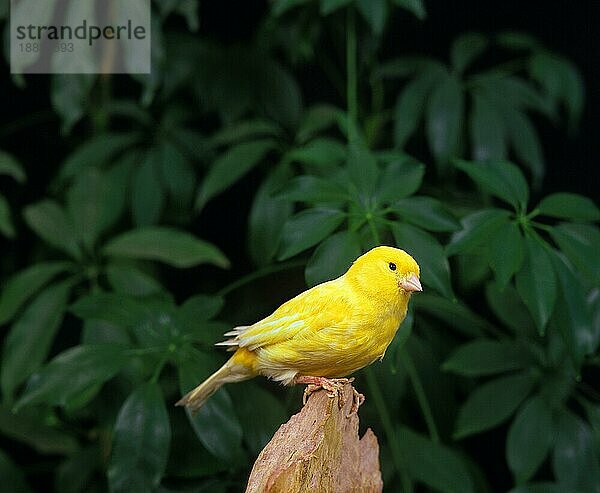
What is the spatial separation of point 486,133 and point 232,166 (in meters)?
0.39

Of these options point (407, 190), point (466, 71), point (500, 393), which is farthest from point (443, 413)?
point (466, 71)

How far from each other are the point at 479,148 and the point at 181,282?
0.52 metres

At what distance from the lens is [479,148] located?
1355mm

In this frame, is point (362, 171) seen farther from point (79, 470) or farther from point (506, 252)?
point (79, 470)

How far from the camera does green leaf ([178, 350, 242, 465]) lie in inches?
39.2

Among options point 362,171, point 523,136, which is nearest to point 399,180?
point 362,171

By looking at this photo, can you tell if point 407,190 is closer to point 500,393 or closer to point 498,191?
point 498,191

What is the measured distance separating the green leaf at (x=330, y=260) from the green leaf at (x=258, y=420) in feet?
0.78

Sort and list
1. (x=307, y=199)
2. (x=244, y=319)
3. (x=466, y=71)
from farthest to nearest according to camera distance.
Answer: (x=466, y=71) < (x=244, y=319) < (x=307, y=199)

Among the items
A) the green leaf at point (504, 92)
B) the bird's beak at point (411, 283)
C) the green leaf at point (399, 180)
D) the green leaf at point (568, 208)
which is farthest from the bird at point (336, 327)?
the green leaf at point (504, 92)

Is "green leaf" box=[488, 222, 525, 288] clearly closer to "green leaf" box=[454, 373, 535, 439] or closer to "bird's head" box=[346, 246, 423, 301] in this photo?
"bird's head" box=[346, 246, 423, 301]

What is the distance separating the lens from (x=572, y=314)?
1.00 m

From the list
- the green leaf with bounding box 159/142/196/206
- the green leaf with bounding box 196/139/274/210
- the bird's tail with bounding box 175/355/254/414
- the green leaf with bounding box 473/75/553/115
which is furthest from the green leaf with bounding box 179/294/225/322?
the green leaf with bounding box 473/75/553/115

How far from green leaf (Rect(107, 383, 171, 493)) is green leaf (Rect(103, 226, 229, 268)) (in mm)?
259
